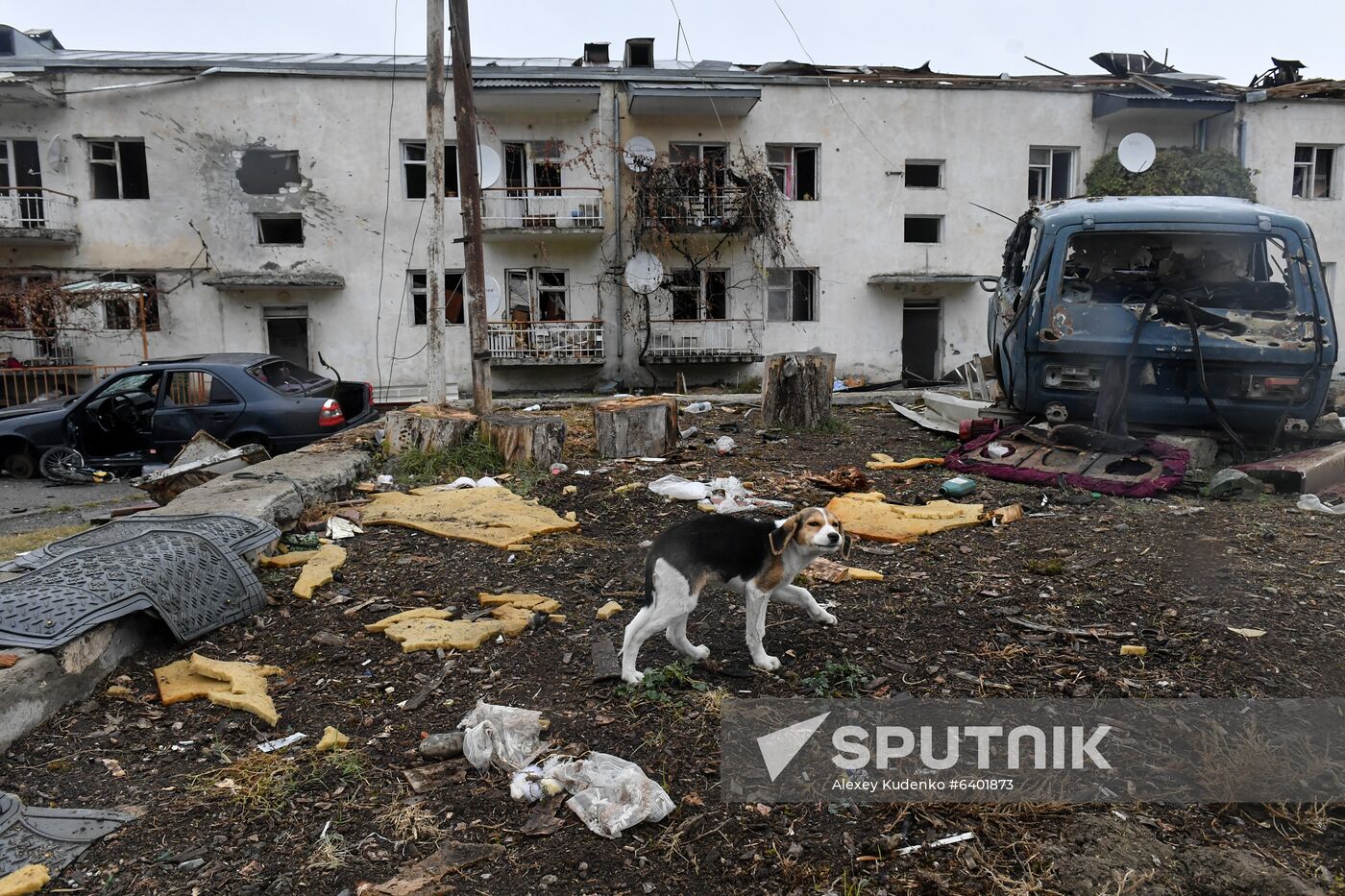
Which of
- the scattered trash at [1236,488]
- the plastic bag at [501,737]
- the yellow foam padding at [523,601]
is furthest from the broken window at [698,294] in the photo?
the plastic bag at [501,737]

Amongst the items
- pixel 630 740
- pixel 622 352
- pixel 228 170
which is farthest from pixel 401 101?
pixel 630 740

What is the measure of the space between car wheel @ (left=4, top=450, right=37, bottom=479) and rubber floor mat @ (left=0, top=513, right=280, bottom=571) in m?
7.09

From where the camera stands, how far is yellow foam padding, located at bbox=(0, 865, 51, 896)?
8.67ft

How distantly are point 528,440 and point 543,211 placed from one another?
13.7 m

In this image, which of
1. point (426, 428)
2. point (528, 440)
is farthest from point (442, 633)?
point (426, 428)

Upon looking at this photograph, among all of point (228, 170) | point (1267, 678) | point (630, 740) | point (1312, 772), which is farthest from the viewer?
point (228, 170)

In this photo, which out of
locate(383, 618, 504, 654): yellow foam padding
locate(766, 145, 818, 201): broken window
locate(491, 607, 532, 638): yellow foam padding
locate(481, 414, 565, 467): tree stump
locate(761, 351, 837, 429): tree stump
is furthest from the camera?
locate(766, 145, 818, 201): broken window

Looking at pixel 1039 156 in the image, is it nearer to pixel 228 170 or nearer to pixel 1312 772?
pixel 228 170

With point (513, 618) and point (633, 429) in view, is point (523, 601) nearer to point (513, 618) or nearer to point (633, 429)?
point (513, 618)

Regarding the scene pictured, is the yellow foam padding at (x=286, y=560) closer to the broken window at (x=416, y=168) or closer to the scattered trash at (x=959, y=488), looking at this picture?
the scattered trash at (x=959, y=488)

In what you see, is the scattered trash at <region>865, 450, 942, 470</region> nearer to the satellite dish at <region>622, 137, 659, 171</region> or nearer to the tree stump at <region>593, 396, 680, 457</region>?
the tree stump at <region>593, 396, 680, 457</region>

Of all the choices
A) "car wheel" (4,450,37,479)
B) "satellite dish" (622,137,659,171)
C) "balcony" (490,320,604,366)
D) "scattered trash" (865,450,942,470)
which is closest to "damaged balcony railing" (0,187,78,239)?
"balcony" (490,320,604,366)

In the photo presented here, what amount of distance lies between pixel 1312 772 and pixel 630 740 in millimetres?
2332

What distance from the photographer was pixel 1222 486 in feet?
23.6
